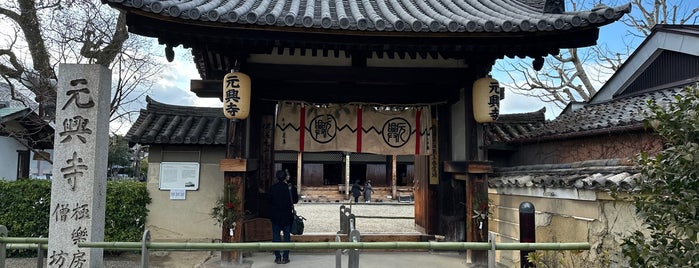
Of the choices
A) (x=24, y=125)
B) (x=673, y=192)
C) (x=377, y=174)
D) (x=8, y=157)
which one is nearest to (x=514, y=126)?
(x=673, y=192)

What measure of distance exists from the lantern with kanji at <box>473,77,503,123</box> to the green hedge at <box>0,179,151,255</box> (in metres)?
7.87

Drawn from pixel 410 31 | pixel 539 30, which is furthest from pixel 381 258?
pixel 539 30

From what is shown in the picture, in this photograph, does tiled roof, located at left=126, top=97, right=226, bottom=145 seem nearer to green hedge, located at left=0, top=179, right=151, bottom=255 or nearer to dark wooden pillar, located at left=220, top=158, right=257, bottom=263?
green hedge, located at left=0, top=179, right=151, bottom=255

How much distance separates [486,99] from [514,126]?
4.00 metres

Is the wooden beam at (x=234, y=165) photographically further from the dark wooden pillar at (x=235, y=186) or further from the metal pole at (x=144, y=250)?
the metal pole at (x=144, y=250)

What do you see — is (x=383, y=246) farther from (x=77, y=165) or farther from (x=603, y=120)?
(x=603, y=120)

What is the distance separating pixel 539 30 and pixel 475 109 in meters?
1.81

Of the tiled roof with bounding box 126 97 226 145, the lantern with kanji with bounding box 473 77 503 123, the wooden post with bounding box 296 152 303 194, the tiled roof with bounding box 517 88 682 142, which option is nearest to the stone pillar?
the tiled roof with bounding box 126 97 226 145

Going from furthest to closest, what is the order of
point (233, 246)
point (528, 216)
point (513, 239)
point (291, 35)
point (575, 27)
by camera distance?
point (513, 239)
point (291, 35)
point (575, 27)
point (528, 216)
point (233, 246)

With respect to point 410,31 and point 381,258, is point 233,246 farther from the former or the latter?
point 381,258

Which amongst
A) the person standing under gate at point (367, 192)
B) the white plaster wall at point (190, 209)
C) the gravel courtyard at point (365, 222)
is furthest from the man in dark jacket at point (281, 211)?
the person standing under gate at point (367, 192)

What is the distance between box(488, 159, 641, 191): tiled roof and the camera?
186 inches

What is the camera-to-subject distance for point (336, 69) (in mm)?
7895

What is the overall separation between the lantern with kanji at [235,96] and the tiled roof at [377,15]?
1193 millimetres
